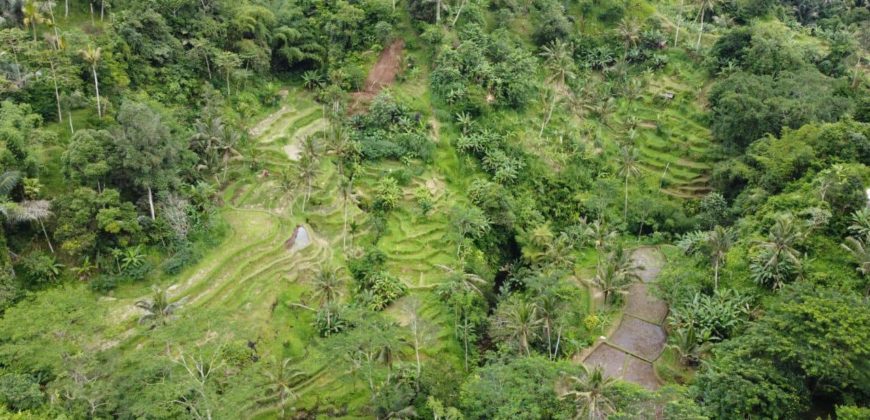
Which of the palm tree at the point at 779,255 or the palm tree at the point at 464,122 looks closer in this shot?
the palm tree at the point at 779,255

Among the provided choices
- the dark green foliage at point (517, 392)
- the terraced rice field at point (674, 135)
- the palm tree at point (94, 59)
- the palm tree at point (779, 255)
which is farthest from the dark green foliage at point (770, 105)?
the palm tree at point (94, 59)

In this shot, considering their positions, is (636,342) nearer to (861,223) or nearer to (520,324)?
(520,324)

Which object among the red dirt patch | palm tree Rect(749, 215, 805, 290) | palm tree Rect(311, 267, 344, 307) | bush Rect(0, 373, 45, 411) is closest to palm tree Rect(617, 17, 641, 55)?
the red dirt patch

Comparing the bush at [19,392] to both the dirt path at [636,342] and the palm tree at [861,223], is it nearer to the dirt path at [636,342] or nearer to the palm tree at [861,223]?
the dirt path at [636,342]

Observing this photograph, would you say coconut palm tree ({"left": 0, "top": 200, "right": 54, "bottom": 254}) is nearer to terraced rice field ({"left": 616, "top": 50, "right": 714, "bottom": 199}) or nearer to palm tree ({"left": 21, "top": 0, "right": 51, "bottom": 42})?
palm tree ({"left": 21, "top": 0, "right": 51, "bottom": 42})

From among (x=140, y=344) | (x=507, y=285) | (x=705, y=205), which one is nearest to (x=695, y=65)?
(x=705, y=205)

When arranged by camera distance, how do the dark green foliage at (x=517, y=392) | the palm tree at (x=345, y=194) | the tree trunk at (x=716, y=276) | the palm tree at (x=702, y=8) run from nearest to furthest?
the dark green foliage at (x=517, y=392), the tree trunk at (x=716, y=276), the palm tree at (x=345, y=194), the palm tree at (x=702, y=8)
